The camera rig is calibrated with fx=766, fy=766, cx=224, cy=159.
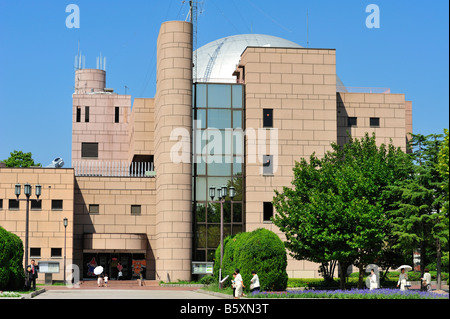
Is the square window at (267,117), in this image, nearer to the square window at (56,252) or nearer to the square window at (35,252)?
the square window at (56,252)

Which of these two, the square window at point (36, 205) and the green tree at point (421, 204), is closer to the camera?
the green tree at point (421, 204)

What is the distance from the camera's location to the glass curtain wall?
56.1 m

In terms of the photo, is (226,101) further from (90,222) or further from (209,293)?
(209,293)

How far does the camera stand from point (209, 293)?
39500 mm

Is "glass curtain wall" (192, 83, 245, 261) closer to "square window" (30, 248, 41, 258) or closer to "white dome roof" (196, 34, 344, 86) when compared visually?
"white dome roof" (196, 34, 344, 86)

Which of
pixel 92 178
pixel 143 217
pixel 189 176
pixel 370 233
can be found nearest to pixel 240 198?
pixel 189 176

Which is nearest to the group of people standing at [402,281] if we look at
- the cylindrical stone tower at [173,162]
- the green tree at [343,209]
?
the green tree at [343,209]

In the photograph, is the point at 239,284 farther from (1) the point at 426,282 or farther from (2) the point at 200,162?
(2) the point at 200,162

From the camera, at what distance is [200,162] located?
56562 mm

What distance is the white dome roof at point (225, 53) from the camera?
66.1 m

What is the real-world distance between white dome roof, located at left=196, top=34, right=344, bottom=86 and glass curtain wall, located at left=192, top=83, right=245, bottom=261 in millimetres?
7760

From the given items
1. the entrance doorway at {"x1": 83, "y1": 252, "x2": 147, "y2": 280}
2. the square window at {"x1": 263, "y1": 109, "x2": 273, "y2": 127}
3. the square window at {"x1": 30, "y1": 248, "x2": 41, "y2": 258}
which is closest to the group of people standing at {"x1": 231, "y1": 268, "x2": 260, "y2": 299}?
the square window at {"x1": 263, "y1": 109, "x2": 273, "y2": 127}

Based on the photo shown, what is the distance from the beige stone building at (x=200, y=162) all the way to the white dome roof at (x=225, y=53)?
274 inches

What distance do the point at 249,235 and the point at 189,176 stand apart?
54.7 ft
